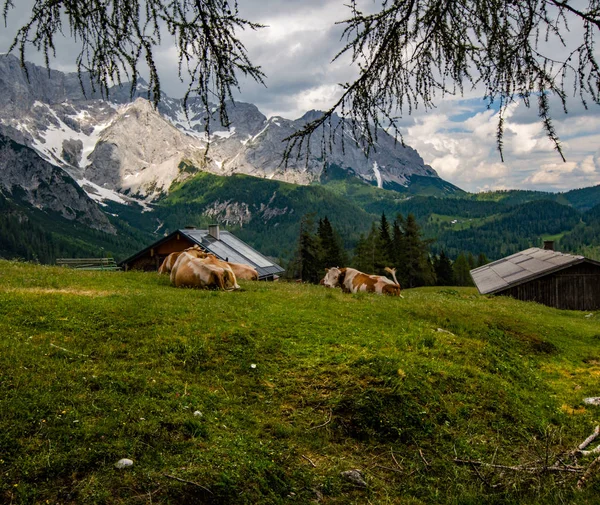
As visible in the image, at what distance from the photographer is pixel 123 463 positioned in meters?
5.19

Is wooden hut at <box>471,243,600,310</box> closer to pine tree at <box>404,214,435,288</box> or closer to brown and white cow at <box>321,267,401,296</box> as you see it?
brown and white cow at <box>321,267,401,296</box>

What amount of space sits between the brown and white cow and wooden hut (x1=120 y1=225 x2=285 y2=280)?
15741mm

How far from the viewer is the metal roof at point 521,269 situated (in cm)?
4141

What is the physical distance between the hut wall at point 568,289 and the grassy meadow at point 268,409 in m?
32.6

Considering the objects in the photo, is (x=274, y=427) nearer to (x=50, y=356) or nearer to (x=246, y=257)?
(x=50, y=356)

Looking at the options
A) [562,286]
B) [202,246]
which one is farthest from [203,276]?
[562,286]

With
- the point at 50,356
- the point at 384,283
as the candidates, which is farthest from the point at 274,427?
the point at 384,283

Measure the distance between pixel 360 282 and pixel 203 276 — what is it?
852 centimetres

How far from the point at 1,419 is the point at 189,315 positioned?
550 cm

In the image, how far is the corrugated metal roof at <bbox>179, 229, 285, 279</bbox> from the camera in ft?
132

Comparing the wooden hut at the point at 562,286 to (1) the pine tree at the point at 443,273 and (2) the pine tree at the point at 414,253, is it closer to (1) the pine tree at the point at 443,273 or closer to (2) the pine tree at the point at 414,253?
(2) the pine tree at the point at 414,253

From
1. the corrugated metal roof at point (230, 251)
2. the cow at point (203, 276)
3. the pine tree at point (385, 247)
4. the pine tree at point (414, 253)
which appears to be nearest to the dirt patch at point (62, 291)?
the cow at point (203, 276)

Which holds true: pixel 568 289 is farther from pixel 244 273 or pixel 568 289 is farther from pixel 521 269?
pixel 244 273

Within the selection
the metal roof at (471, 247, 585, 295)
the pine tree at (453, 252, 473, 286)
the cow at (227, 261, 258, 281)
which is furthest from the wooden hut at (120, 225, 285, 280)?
the pine tree at (453, 252, 473, 286)
